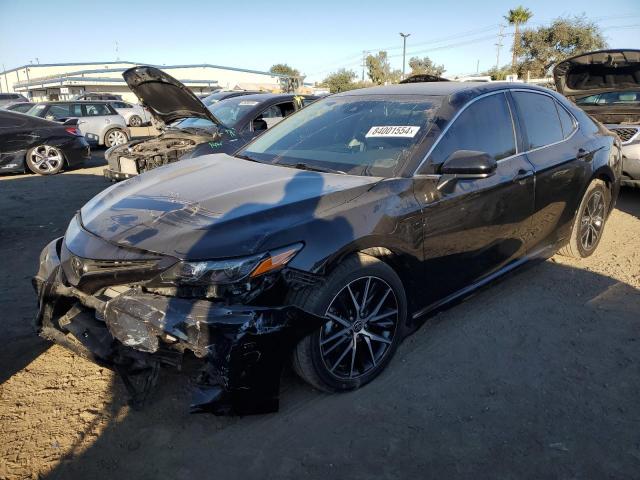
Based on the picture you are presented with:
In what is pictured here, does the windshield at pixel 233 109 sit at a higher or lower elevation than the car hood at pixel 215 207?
higher

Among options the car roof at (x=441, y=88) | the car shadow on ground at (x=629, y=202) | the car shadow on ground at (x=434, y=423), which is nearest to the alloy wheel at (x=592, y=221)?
the car roof at (x=441, y=88)

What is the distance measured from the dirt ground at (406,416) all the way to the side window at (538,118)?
1337mm

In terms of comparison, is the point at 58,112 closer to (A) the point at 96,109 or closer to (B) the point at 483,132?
(A) the point at 96,109

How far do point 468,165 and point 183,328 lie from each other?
5.99 feet

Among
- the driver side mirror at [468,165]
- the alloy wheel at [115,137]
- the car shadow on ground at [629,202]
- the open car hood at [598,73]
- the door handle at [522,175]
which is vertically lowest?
the car shadow on ground at [629,202]

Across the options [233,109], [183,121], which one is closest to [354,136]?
[233,109]

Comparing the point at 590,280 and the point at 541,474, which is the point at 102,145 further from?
the point at 541,474

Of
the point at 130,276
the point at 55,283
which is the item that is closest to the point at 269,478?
the point at 130,276

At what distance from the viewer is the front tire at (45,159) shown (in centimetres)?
1005

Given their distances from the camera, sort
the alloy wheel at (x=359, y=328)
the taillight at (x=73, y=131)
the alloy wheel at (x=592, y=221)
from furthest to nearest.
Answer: the taillight at (x=73, y=131), the alloy wheel at (x=592, y=221), the alloy wheel at (x=359, y=328)

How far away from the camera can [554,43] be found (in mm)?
42500

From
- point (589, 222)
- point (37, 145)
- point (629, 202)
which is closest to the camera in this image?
point (589, 222)

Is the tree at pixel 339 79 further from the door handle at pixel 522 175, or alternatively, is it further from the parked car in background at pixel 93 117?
the door handle at pixel 522 175

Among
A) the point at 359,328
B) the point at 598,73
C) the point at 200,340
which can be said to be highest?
the point at 598,73
